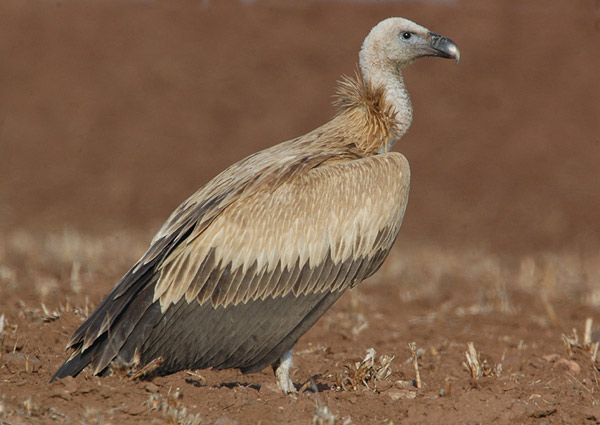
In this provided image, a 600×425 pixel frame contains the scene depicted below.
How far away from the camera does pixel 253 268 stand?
19.9 feet

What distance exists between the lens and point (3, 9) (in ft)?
114

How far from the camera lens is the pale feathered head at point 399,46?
→ 7.48 meters

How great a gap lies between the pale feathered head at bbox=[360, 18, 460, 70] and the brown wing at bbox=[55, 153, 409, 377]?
1504 mm

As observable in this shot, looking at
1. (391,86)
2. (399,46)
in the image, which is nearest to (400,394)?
(391,86)

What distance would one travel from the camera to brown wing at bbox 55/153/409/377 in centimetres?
591

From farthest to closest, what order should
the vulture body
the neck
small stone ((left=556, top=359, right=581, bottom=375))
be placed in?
the neck, small stone ((left=556, top=359, right=581, bottom=375)), the vulture body

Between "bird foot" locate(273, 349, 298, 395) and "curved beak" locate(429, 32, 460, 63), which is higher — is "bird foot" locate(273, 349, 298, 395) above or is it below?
below

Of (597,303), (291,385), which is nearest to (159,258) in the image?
(291,385)

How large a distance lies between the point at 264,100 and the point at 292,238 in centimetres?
2732

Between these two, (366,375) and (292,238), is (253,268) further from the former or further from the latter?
(366,375)

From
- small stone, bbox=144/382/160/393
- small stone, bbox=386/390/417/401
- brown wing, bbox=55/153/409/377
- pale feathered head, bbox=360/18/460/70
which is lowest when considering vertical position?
small stone, bbox=386/390/417/401

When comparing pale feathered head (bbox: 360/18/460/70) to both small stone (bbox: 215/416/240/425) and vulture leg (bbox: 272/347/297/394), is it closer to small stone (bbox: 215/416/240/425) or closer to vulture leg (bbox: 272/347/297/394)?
vulture leg (bbox: 272/347/297/394)

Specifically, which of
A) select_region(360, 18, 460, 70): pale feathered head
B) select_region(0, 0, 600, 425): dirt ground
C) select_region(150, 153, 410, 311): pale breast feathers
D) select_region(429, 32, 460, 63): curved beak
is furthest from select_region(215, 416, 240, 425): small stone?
select_region(429, 32, 460, 63): curved beak

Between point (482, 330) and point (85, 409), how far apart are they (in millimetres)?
5068
